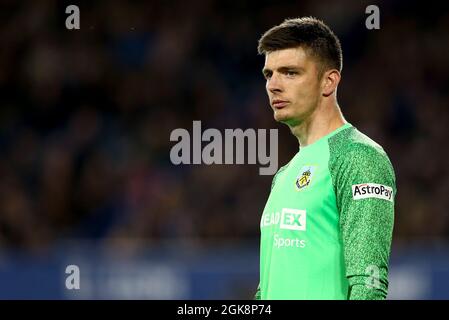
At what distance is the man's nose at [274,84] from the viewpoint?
416 centimetres

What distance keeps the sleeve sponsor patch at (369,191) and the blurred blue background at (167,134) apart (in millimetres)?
5320

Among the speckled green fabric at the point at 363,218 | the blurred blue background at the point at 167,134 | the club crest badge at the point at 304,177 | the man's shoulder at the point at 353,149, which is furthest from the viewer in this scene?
the blurred blue background at the point at 167,134

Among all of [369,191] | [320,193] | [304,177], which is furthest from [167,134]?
[369,191]

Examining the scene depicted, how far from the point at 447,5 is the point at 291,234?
29.0ft

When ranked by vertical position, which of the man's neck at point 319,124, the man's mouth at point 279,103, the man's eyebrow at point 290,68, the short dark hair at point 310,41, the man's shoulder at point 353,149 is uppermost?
the short dark hair at point 310,41

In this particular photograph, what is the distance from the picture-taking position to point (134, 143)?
35.6ft

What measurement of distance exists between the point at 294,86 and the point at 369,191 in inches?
25.3

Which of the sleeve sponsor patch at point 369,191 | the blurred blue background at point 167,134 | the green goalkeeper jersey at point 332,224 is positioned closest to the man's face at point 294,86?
the green goalkeeper jersey at point 332,224

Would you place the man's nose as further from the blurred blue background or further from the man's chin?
the blurred blue background

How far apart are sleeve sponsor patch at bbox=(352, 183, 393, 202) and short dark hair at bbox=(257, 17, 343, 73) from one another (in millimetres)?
660

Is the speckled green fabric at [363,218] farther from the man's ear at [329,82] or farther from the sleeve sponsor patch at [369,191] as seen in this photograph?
the man's ear at [329,82]

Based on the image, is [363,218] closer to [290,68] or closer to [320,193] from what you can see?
[320,193]

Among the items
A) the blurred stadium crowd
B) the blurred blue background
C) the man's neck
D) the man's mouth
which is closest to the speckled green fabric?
the man's neck
